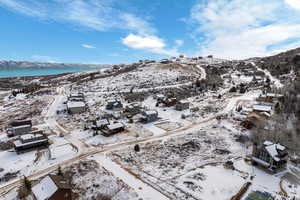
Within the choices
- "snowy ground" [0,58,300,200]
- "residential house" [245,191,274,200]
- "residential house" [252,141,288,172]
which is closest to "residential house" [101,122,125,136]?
"snowy ground" [0,58,300,200]

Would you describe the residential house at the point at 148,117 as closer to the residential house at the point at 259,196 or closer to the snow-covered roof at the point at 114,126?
the snow-covered roof at the point at 114,126

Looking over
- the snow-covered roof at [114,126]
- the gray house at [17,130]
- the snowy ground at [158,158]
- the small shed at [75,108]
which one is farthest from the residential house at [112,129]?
the small shed at [75,108]

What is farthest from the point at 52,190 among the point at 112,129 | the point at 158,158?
the point at 112,129

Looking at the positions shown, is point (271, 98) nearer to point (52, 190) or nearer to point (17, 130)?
point (52, 190)

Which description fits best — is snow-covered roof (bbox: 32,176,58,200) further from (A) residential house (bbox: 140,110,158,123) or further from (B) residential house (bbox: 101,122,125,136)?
(A) residential house (bbox: 140,110,158,123)

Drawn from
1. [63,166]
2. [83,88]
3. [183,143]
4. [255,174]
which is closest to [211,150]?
[183,143]
